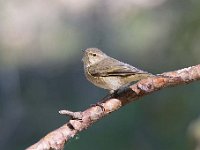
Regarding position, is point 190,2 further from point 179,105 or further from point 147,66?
point 147,66

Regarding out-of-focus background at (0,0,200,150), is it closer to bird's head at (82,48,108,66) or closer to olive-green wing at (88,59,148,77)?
bird's head at (82,48,108,66)

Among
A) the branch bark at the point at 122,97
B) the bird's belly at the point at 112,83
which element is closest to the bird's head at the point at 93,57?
the bird's belly at the point at 112,83

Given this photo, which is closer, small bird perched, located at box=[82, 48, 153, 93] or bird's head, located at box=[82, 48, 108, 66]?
small bird perched, located at box=[82, 48, 153, 93]

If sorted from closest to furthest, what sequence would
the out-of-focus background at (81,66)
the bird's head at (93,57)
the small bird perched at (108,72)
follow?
the small bird perched at (108,72) → the bird's head at (93,57) → the out-of-focus background at (81,66)

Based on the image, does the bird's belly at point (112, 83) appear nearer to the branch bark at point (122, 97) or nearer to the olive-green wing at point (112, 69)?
the olive-green wing at point (112, 69)

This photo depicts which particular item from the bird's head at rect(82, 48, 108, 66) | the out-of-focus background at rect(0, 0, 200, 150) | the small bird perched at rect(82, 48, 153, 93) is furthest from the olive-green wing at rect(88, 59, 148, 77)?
the out-of-focus background at rect(0, 0, 200, 150)

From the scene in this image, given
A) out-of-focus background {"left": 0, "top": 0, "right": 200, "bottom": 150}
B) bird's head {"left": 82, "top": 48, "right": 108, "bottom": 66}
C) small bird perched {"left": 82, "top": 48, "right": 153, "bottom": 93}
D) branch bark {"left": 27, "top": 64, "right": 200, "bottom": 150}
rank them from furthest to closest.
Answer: out-of-focus background {"left": 0, "top": 0, "right": 200, "bottom": 150}, bird's head {"left": 82, "top": 48, "right": 108, "bottom": 66}, small bird perched {"left": 82, "top": 48, "right": 153, "bottom": 93}, branch bark {"left": 27, "top": 64, "right": 200, "bottom": 150}

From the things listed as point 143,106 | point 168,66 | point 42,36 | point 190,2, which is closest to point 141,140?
point 143,106
